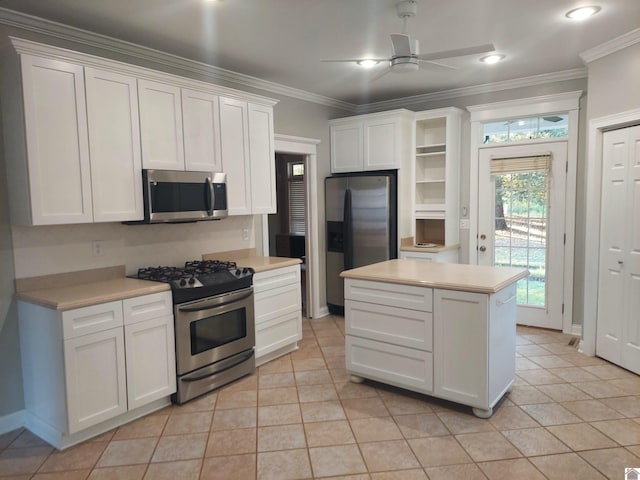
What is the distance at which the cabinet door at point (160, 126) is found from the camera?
3.12 meters

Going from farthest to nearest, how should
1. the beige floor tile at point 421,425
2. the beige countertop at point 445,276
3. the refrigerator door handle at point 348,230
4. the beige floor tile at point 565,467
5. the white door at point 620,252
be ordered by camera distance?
the refrigerator door handle at point 348,230, the white door at point 620,252, the beige countertop at point 445,276, the beige floor tile at point 421,425, the beige floor tile at point 565,467

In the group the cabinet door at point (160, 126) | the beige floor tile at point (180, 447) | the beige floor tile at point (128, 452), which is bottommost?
the beige floor tile at point (128, 452)

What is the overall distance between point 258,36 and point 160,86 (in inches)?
32.0

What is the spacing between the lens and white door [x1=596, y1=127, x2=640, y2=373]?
3480mm

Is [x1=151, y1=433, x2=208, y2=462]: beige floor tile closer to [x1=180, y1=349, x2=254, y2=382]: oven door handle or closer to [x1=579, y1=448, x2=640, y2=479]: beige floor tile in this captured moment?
[x1=180, y1=349, x2=254, y2=382]: oven door handle

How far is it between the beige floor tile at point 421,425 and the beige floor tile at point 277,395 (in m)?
0.79

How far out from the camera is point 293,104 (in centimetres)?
491

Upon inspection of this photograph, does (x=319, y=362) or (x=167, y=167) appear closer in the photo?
(x=167, y=167)

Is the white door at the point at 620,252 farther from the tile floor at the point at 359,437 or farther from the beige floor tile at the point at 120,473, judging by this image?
the beige floor tile at the point at 120,473

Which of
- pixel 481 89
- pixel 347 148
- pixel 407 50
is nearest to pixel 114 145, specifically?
pixel 407 50

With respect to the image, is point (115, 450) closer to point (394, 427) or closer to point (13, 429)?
point (13, 429)

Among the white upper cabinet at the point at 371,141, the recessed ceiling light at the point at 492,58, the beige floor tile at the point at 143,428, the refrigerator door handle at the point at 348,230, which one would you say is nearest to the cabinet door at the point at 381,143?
the white upper cabinet at the point at 371,141

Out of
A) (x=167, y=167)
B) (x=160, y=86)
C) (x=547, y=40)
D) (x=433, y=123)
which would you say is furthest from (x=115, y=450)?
(x=433, y=123)

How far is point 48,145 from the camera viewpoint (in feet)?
8.63
